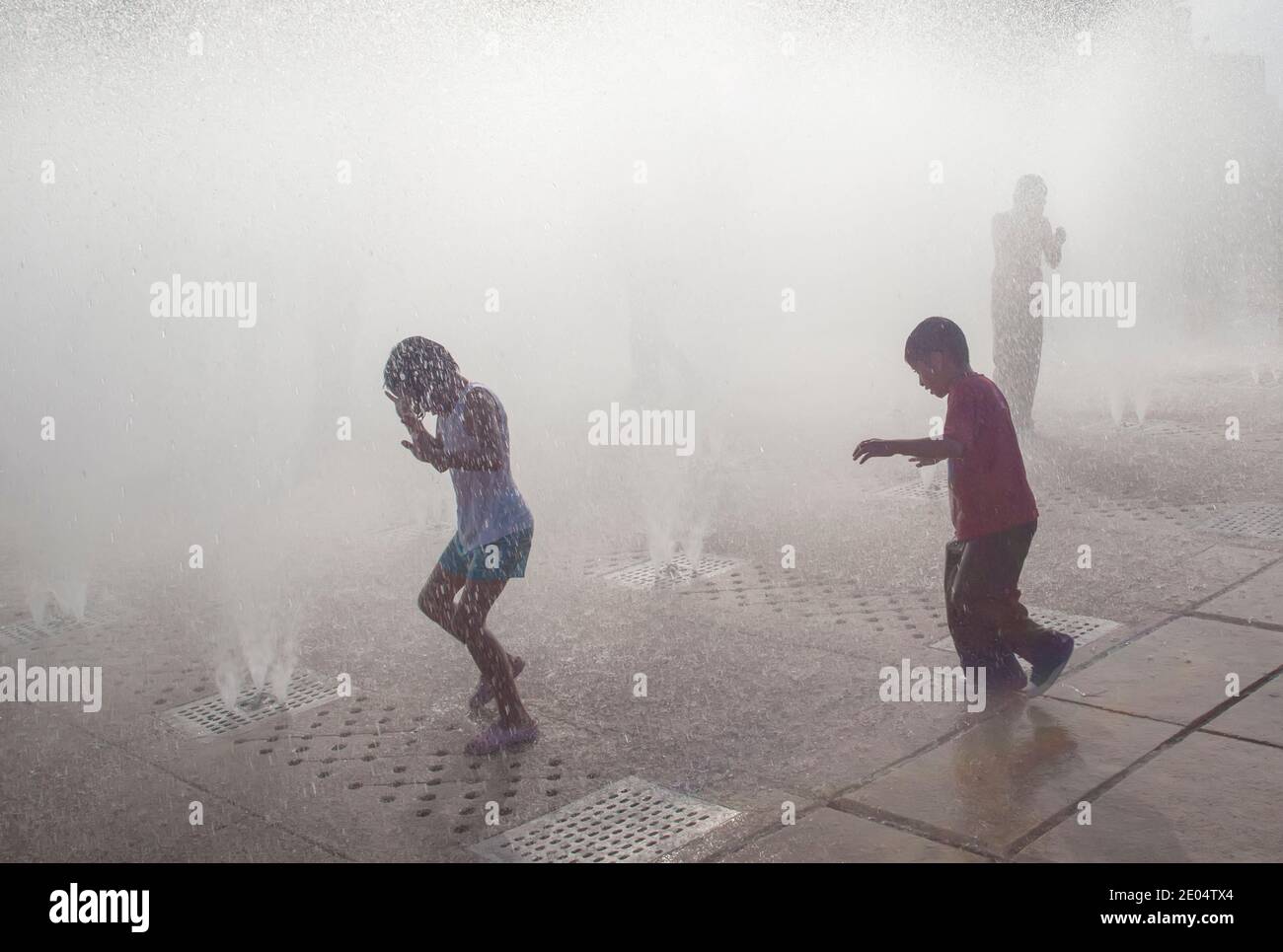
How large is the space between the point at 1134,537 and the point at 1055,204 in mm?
17574

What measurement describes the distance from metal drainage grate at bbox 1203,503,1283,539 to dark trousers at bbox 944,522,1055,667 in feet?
8.82

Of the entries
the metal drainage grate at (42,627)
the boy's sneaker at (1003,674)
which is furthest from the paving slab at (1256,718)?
the metal drainage grate at (42,627)

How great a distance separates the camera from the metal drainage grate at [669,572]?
243 inches

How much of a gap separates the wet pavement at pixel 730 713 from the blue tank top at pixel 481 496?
76 centimetres

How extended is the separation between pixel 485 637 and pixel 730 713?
940 millimetres

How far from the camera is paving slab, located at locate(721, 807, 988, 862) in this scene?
3.19m

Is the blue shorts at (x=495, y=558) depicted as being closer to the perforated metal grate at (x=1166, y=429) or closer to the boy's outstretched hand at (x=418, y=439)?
the boy's outstretched hand at (x=418, y=439)

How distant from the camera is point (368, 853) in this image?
11.2 ft

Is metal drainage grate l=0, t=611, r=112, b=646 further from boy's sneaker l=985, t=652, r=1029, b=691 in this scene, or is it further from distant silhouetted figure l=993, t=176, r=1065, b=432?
distant silhouetted figure l=993, t=176, r=1065, b=432

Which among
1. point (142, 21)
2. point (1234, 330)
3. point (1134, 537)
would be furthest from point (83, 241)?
point (1234, 330)

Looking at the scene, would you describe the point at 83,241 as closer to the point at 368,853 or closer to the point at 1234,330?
the point at 368,853

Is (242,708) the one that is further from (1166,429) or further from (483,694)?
(1166,429)

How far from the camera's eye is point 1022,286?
9547 mm

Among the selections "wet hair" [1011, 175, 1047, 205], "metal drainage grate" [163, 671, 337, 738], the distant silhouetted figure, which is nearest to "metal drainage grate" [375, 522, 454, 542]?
"metal drainage grate" [163, 671, 337, 738]
